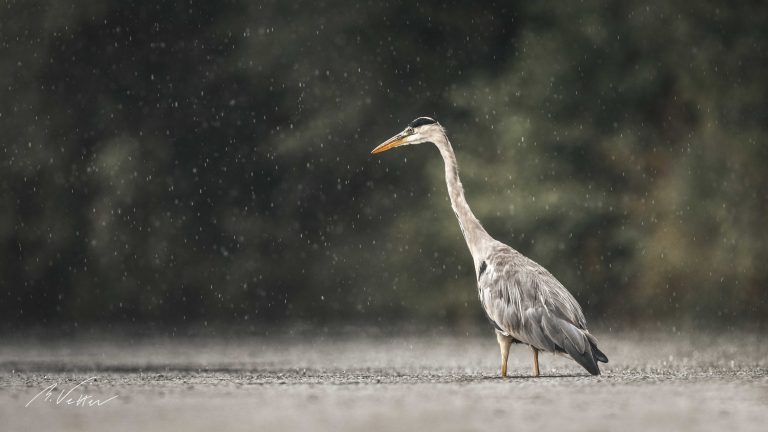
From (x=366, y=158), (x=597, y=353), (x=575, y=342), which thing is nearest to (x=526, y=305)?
(x=575, y=342)

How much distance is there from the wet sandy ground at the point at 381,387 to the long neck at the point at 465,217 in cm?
84

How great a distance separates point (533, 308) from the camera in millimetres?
7453

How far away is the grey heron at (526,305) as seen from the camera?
7.18m

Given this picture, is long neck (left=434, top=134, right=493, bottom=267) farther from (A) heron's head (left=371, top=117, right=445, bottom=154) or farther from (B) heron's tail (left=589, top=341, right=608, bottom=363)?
(B) heron's tail (left=589, top=341, right=608, bottom=363)

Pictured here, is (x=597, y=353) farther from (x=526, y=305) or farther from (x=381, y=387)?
(x=381, y=387)

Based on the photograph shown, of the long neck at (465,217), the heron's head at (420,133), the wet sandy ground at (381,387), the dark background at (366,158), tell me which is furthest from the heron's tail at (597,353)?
the dark background at (366,158)

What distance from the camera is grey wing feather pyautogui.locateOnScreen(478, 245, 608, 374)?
23.5ft

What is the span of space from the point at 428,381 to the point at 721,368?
202cm

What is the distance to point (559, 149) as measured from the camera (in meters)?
14.0

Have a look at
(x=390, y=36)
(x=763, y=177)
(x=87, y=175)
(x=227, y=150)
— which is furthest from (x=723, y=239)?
(x=87, y=175)

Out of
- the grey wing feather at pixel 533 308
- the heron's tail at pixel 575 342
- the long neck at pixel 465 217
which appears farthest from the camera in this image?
the long neck at pixel 465 217

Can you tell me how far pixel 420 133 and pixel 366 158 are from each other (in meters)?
6.90

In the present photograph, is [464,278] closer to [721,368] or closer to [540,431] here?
[721,368]

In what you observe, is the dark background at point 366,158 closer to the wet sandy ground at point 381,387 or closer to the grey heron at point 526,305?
the wet sandy ground at point 381,387
